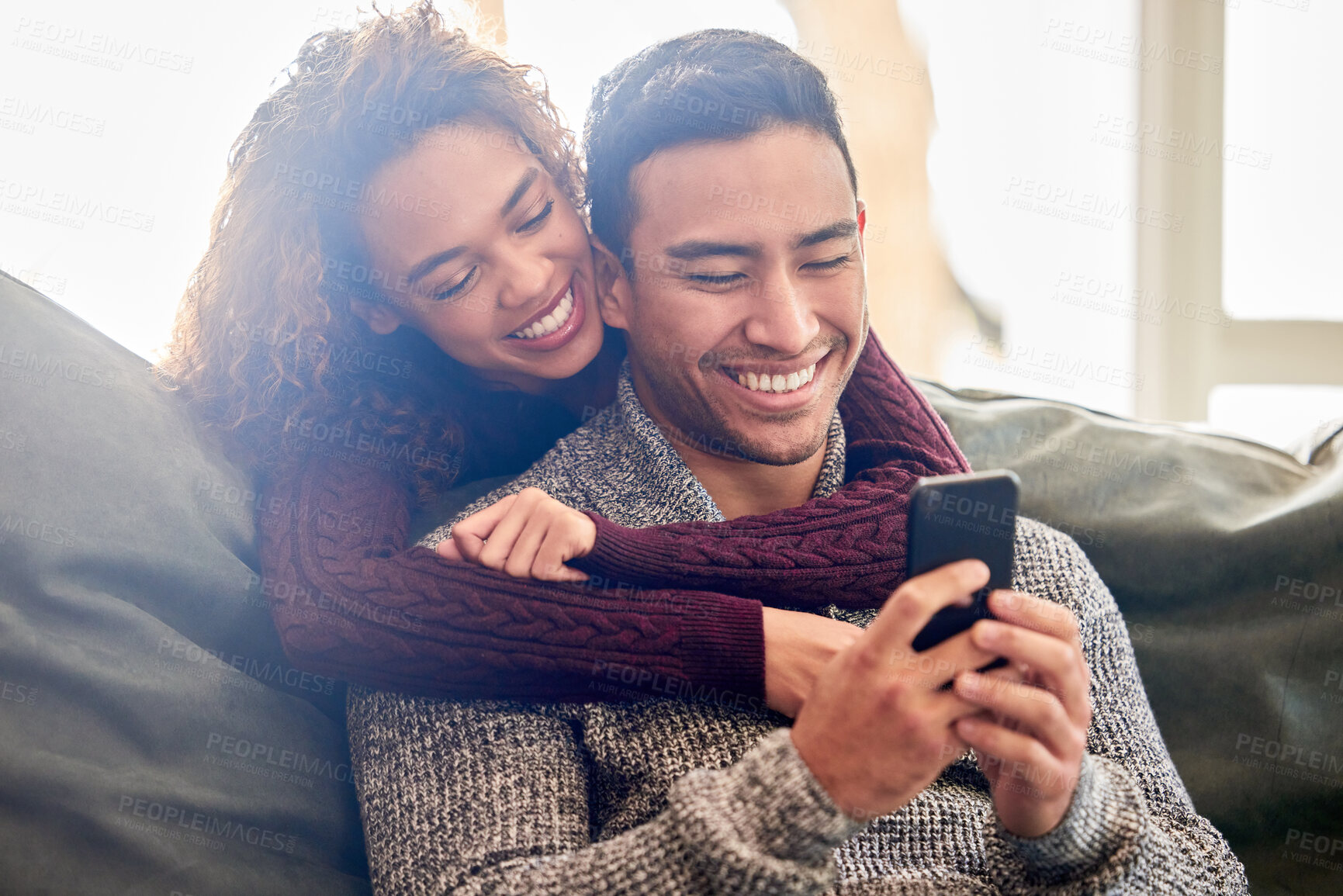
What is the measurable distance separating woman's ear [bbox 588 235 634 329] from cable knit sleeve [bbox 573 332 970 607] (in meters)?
0.33

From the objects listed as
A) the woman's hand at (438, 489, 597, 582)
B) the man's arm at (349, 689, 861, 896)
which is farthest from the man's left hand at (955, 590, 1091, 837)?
the woman's hand at (438, 489, 597, 582)

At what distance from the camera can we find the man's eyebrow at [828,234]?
1121 millimetres

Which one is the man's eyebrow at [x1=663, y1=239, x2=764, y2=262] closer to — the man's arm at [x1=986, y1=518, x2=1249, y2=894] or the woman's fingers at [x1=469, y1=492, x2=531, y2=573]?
the woman's fingers at [x1=469, y1=492, x2=531, y2=573]

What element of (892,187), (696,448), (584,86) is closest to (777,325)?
(696,448)

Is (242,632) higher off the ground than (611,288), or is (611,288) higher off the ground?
(611,288)

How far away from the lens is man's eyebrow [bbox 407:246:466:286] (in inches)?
49.6

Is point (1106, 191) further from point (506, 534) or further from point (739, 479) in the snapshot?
point (506, 534)

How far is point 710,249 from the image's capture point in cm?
112

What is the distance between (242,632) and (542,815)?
0.43 meters

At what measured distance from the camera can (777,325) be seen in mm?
1120

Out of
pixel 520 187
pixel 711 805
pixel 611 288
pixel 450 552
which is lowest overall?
pixel 711 805

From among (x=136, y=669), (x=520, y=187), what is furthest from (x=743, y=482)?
(x=136, y=669)

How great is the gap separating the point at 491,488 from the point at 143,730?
57 cm

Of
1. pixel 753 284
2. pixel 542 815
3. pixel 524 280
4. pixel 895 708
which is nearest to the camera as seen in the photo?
pixel 895 708
